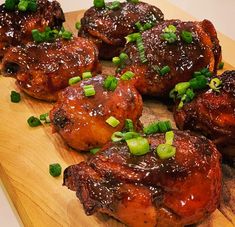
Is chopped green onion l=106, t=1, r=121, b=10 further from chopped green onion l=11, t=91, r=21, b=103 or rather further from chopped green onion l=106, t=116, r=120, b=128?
chopped green onion l=106, t=116, r=120, b=128

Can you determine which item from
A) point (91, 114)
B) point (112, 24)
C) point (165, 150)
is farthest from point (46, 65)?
point (165, 150)

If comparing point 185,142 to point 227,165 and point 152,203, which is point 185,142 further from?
point 227,165

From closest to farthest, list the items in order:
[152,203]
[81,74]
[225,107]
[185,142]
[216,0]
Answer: [152,203], [185,142], [225,107], [81,74], [216,0]

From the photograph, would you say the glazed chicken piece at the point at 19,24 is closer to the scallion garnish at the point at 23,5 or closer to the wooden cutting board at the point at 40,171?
the scallion garnish at the point at 23,5

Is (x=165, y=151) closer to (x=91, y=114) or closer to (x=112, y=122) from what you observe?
(x=112, y=122)

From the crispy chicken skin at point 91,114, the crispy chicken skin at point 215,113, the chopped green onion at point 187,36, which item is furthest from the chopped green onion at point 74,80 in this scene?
the chopped green onion at point 187,36

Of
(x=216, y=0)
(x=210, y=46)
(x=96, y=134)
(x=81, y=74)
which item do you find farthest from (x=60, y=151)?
(x=216, y=0)

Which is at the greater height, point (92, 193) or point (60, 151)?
point (92, 193)
